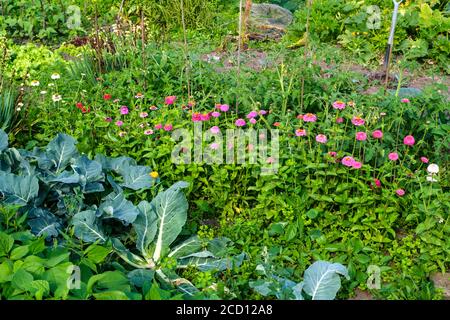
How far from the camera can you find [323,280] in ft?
10.2

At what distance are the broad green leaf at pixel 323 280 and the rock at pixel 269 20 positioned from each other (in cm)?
541

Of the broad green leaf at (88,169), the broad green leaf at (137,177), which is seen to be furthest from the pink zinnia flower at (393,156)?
the broad green leaf at (88,169)

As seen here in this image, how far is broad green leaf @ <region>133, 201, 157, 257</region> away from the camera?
3467mm

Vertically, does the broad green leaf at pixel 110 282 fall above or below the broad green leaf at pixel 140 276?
above

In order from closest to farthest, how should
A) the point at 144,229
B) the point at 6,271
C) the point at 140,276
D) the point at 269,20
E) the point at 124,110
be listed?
the point at 6,271, the point at 140,276, the point at 144,229, the point at 124,110, the point at 269,20

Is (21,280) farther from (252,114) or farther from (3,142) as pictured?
(252,114)

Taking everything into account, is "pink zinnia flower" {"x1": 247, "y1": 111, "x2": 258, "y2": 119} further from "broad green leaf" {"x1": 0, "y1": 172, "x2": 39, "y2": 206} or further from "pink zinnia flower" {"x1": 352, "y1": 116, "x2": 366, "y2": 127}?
"broad green leaf" {"x1": 0, "y1": 172, "x2": 39, "y2": 206}

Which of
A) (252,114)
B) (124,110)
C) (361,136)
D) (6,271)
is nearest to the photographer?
(6,271)

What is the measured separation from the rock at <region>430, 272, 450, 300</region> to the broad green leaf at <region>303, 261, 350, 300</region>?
58 centimetres

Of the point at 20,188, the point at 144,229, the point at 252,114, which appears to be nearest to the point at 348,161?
the point at 252,114

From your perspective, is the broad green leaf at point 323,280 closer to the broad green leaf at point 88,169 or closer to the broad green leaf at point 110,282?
the broad green leaf at point 110,282

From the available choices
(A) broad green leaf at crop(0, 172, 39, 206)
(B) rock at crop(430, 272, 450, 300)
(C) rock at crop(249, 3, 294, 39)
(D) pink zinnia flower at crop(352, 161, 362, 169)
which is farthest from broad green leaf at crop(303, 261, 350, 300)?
(C) rock at crop(249, 3, 294, 39)

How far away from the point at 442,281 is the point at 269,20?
589 cm

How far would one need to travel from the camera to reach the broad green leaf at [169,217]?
11.5ft
